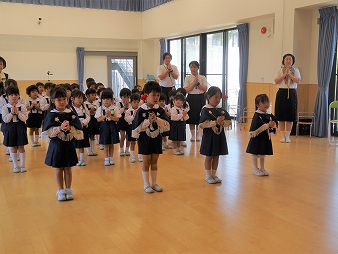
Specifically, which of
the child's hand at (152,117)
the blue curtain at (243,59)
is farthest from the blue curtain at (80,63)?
the child's hand at (152,117)

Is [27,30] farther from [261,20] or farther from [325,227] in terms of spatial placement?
[325,227]

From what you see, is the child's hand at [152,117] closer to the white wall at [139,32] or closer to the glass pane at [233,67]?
the white wall at [139,32]

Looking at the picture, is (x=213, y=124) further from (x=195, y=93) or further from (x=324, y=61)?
(x=324, y=61)

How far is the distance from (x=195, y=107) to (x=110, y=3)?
7967 millimetres

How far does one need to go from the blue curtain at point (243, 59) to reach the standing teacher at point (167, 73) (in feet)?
11.9

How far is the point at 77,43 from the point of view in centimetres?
1399

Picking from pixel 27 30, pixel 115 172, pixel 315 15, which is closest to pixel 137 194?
pixel 115 172

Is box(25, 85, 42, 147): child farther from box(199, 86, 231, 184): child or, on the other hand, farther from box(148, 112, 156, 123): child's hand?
box(199, 86, 231, 184): child

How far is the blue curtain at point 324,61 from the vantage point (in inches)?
296

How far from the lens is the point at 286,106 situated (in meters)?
7.48

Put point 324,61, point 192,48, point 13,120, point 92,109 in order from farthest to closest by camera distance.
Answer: point 192,48, point 324,61, point 92,109, point 13,120

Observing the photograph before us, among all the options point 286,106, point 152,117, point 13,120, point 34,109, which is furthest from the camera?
point 286,106

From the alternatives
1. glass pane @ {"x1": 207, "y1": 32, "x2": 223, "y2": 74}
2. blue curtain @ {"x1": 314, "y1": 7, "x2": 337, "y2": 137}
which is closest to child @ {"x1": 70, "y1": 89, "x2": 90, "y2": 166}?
blue curtain @ {"x1": 314, "y1": 7, "x2": 337, "y2": 137}

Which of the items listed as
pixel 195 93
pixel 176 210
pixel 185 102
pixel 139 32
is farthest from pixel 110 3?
pixel 176 210
